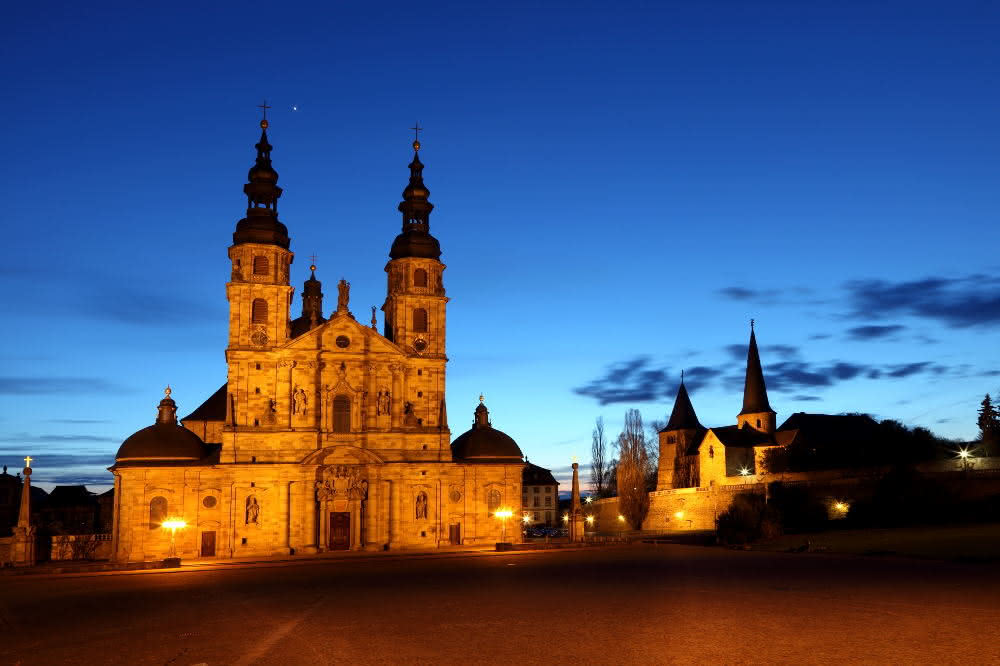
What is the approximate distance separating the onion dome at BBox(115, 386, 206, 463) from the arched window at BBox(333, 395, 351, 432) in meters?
7.76

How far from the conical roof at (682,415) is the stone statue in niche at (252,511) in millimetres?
63177

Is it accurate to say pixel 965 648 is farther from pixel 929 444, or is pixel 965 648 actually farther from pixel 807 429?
pixel 807 429

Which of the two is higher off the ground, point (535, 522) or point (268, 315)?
point (268, 315)

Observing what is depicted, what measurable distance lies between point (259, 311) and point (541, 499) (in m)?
81.4

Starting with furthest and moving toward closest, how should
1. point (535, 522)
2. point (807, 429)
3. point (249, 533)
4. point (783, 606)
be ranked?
point (535, 522) < point (807, 429) < point (249, 533) < point (783, 606)

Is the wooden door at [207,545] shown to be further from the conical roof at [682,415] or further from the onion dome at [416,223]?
the conical roof at [682,415]

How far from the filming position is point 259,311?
53781 mm

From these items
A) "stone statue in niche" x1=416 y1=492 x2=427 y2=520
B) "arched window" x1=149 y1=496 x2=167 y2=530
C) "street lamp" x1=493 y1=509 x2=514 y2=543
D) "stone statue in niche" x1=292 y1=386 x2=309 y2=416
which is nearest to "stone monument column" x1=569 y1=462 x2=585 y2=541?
"street lamp" x1=493 y1=509 x2=514 y2=543

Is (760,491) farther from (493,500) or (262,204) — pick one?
(262,204)

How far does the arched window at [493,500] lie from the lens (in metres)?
55.4

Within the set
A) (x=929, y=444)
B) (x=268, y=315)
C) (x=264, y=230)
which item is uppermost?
(x=264, y=230)

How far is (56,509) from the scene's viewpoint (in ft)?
324

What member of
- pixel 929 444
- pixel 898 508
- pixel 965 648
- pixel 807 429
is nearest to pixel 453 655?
pixel 965 648

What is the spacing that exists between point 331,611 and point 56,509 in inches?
3519
